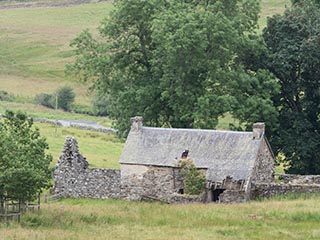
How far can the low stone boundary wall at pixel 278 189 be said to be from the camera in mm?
47934

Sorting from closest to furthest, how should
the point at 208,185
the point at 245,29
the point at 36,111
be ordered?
1. the point at 208,185
2. the point at 245,29
3. the point at 36,111

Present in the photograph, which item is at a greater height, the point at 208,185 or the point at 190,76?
the point at 190,76

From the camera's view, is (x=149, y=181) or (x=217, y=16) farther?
(x=217, y=16)

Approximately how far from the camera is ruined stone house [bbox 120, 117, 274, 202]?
50.0 m

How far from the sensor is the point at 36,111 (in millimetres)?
120500

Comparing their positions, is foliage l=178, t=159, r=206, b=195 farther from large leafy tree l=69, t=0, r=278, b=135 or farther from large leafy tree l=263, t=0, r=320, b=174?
large leafy tree l=263, t=0, r=320, b=174

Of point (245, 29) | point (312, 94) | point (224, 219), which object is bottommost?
point (224, 219)

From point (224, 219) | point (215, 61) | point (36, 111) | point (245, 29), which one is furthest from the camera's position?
point (36, 111)

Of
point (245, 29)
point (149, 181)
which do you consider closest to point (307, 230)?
point (149, 181)

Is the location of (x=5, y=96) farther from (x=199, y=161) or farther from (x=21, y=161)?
(x=21, y=161)

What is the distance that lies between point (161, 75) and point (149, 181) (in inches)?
485

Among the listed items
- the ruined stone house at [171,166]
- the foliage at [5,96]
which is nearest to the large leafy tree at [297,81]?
the ruined stone house at [171,166]

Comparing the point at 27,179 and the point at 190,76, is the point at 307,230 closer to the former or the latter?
the point at 27,179

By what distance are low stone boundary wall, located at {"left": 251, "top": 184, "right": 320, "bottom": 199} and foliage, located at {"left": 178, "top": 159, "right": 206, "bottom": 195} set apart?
9.79ft
